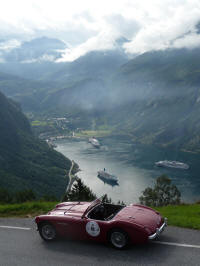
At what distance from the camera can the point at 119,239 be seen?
10.0 m

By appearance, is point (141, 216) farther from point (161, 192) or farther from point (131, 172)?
point (131, 172)

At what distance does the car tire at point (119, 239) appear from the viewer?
391 inches

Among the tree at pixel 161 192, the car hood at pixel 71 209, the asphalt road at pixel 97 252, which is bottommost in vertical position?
the asphalt road at pixel 97 252

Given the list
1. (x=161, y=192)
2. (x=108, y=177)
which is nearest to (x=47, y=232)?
(x=161, y=192)

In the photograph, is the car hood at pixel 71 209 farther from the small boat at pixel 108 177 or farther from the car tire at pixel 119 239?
the small boat at pixel 108 177

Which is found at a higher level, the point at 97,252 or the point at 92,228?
the point at 92,228

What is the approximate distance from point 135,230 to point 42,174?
14506 centimetres

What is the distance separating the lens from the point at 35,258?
386 inches

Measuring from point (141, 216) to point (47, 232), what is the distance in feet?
12.7

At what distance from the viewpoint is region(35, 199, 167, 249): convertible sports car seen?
991cm

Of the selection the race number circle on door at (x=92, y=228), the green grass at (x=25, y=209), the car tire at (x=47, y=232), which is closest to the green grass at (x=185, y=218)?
the race number circle on door at (x=92, y=228)

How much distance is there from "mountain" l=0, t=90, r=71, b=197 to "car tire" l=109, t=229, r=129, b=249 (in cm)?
10306

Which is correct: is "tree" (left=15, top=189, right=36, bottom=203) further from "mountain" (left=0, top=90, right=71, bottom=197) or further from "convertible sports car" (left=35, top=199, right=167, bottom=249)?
"mountain" (left=0, top=90, right=71, bottom=197)

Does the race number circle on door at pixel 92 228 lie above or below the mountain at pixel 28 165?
below
